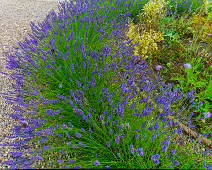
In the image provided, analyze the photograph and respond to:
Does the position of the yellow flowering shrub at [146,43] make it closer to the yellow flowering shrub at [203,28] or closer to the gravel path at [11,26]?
the yellow flowering shrub at [203,28]

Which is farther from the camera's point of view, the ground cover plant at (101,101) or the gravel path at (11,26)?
the gravel path at (11,26)

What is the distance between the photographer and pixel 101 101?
1928mm

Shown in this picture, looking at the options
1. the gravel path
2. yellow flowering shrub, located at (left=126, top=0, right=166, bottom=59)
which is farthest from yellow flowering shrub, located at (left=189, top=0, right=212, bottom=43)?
the gravel path

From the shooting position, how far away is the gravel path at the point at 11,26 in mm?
2287

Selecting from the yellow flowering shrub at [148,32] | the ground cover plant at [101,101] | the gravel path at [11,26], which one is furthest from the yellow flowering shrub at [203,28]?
the gravel path at [11,26]

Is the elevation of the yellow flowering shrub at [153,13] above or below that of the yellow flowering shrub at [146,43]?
above

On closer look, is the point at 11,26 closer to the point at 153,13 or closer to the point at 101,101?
the point at 153,13

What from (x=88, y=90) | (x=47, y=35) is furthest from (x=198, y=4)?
(x=88, y=90)

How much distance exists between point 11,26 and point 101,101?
3.32 metres

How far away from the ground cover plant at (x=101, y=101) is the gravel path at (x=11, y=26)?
0.58 ft

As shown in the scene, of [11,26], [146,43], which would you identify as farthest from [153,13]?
[11,26]

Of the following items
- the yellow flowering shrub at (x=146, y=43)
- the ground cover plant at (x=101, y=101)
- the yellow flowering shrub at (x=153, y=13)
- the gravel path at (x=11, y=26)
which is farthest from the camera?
the yellow flowering shrub at (x=153, y=13)

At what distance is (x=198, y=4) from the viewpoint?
13.0 feet

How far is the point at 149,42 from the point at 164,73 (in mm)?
467
